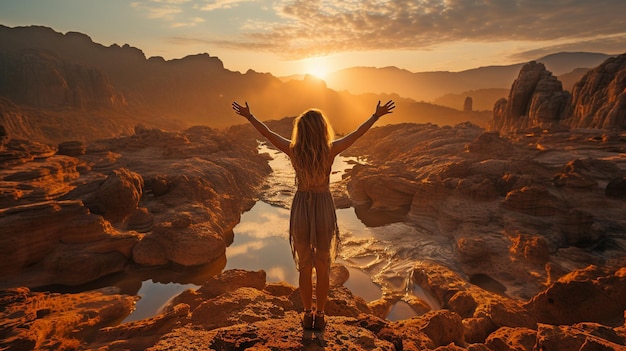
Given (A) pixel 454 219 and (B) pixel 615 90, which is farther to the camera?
(B) pixel 615 90

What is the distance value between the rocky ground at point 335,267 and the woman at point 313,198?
28.4 inches

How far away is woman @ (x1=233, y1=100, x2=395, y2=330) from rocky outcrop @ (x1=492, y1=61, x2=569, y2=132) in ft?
142

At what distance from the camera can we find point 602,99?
32.8 m

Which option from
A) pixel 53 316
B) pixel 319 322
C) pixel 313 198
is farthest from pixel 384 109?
pixel 53 316

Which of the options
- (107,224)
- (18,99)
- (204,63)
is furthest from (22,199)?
(204,63)

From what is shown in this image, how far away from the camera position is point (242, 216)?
665 inches

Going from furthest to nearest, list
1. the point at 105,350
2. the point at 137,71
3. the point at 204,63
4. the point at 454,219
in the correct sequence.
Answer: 1. the point at 204,63
2. the point at 137,71
3. the point at 454,219
4. the point at 105,350

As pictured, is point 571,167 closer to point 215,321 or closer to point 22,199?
point 215,321

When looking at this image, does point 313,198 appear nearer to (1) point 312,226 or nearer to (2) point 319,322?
(1) point 312,226

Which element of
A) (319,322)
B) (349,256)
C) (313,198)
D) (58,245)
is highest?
(313,198)

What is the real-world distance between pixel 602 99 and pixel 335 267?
39654 millimetres

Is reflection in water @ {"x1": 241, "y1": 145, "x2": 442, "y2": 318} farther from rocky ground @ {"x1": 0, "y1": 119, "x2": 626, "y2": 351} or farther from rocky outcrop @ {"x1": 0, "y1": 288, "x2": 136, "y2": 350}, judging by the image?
rocky outcrop @ {"x1": 0, "y1": 288, "x2": 136, "y2": 350}

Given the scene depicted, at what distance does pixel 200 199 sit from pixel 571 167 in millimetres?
18138

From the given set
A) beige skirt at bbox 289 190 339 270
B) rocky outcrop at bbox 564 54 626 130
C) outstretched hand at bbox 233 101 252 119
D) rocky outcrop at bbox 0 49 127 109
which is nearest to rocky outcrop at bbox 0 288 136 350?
beige skirt at bbox 289 190 339 270
